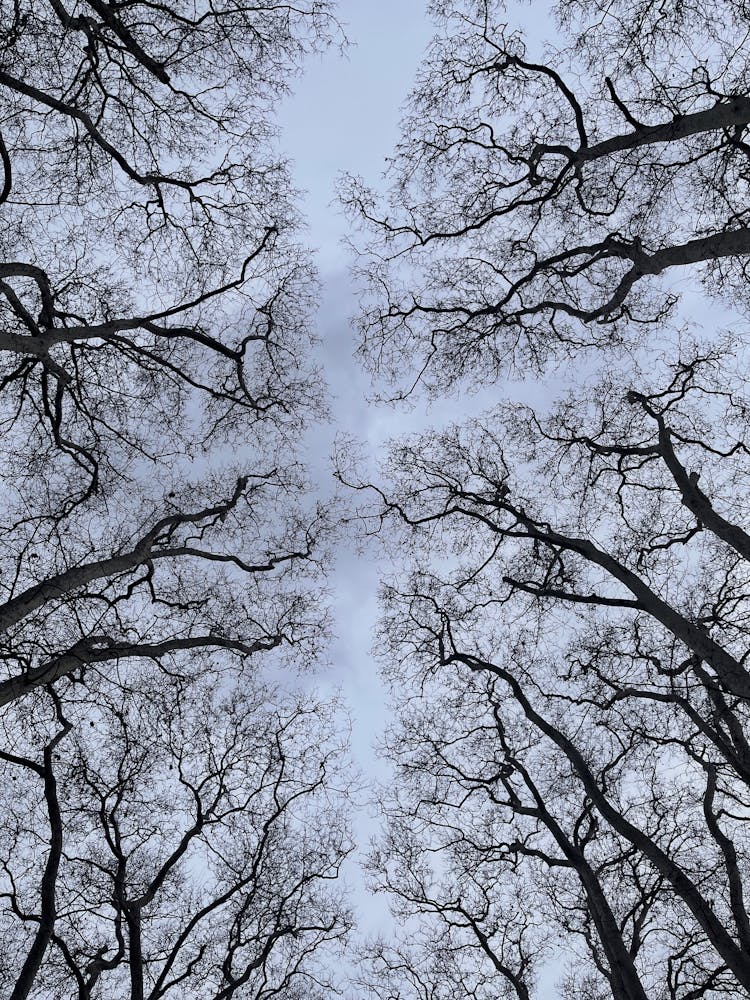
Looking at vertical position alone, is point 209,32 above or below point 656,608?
above

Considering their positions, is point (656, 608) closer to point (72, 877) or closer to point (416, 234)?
point (416, 234)

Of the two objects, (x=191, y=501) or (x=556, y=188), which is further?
(x=191, y=501)

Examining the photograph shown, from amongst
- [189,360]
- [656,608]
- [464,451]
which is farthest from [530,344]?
[189,360]

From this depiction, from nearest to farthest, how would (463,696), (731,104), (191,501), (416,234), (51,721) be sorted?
(731,104)
(416,234)
(51,721)
(191,501)
(463,696)

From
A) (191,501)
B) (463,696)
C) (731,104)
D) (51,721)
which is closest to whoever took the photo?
(731,104)

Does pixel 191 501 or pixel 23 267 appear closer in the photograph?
pixel 23 267

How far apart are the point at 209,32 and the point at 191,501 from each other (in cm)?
650

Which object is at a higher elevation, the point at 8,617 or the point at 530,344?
the point at 530,344

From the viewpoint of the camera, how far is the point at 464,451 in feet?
39.8

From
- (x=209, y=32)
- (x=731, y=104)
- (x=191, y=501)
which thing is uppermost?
(x=209, y=32)

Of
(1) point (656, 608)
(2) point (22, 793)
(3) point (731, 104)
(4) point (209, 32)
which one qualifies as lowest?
(1) point (656, 608)

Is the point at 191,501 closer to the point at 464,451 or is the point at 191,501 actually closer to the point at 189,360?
the point at 189,360

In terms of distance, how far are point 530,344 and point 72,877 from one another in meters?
12.0

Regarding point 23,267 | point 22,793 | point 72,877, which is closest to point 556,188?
point 23,267
